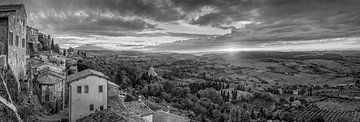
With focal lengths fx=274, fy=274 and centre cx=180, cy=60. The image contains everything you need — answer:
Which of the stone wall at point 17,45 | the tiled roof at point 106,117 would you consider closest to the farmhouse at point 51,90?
the stone wall at point 17,45

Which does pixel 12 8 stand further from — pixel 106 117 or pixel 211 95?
pixel 211 95

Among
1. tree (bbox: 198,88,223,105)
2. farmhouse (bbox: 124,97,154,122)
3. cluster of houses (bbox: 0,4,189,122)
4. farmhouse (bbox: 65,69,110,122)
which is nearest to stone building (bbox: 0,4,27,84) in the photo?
cluster of houses (bbox: 0,4,189,122)

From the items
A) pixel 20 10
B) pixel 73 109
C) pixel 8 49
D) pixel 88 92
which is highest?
pixel 20 10

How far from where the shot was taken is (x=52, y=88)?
3491 cm

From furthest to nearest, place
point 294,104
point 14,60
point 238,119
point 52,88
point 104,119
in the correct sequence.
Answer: point 294,104
point 238,119
point 52,88
point 14,60
point 104,119

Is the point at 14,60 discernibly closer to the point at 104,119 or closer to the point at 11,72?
the point at 11,72

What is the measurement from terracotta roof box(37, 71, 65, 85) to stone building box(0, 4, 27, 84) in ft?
17.5

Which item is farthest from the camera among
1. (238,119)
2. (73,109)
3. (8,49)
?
(238,119)

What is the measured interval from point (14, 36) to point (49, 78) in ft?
35.1

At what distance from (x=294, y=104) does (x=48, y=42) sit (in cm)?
13180

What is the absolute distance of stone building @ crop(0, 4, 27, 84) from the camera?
23688mm

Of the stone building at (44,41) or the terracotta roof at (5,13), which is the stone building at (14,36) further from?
the stone building at (44,41)

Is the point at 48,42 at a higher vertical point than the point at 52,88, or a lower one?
higher

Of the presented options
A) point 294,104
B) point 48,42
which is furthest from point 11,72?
point 294,104
